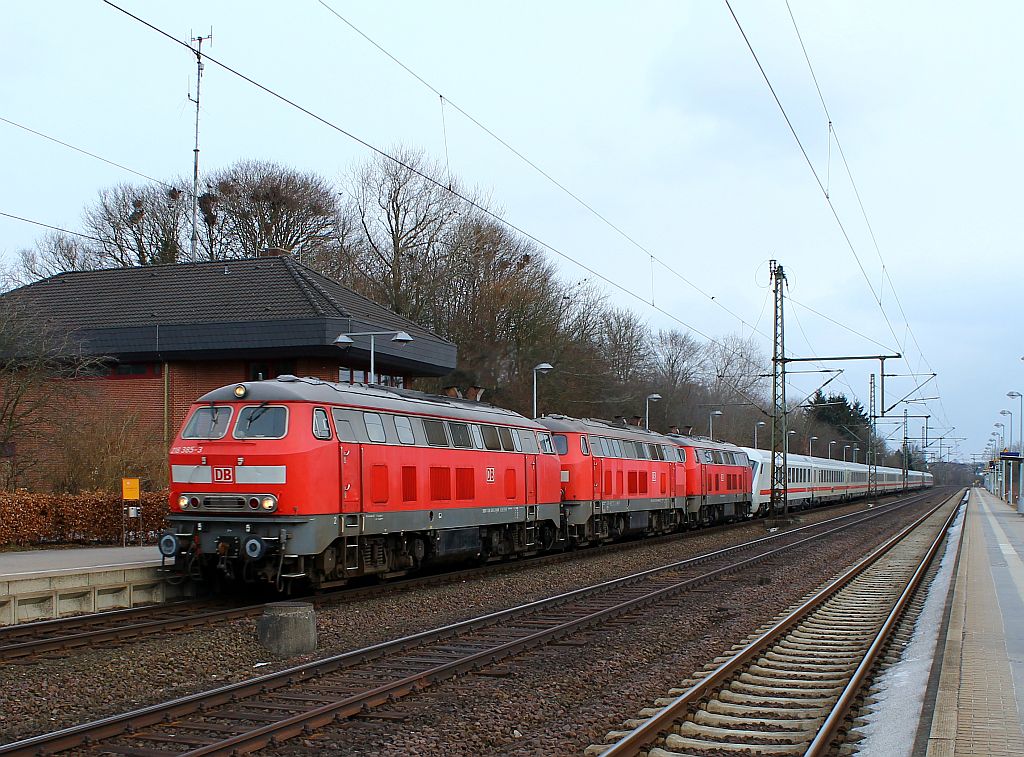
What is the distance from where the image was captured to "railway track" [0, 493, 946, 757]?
26.6ft

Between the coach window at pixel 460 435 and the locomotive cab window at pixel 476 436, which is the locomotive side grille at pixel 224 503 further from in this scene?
the locomotive cab window at pixel 476 436

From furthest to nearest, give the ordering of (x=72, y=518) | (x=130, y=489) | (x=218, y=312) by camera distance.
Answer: (x=218, y=312) → (x=72, y=518) → (x=130, y=489)

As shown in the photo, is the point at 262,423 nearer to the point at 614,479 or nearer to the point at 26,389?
the point at 26,389

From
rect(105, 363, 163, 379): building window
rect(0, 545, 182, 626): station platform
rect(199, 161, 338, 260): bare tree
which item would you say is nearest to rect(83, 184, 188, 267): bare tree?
rect(199, 161, 338, 260): bare tree

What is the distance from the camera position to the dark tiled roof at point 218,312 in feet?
104

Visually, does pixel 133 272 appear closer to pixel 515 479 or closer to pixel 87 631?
pixel 515 479

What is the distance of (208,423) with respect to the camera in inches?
631

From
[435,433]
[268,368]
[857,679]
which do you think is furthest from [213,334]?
[857,679]

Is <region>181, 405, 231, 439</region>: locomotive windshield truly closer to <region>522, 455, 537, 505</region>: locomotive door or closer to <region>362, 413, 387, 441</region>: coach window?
<region>362, 413, 387, 441</region>: coach window

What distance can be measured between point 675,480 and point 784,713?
85.7 feet

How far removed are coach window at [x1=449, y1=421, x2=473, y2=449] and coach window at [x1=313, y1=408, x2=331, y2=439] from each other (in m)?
4.25

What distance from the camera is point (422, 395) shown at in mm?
19750

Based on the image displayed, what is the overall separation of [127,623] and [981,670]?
10410mm

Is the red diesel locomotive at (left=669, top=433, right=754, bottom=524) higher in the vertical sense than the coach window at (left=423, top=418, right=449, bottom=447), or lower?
lower
